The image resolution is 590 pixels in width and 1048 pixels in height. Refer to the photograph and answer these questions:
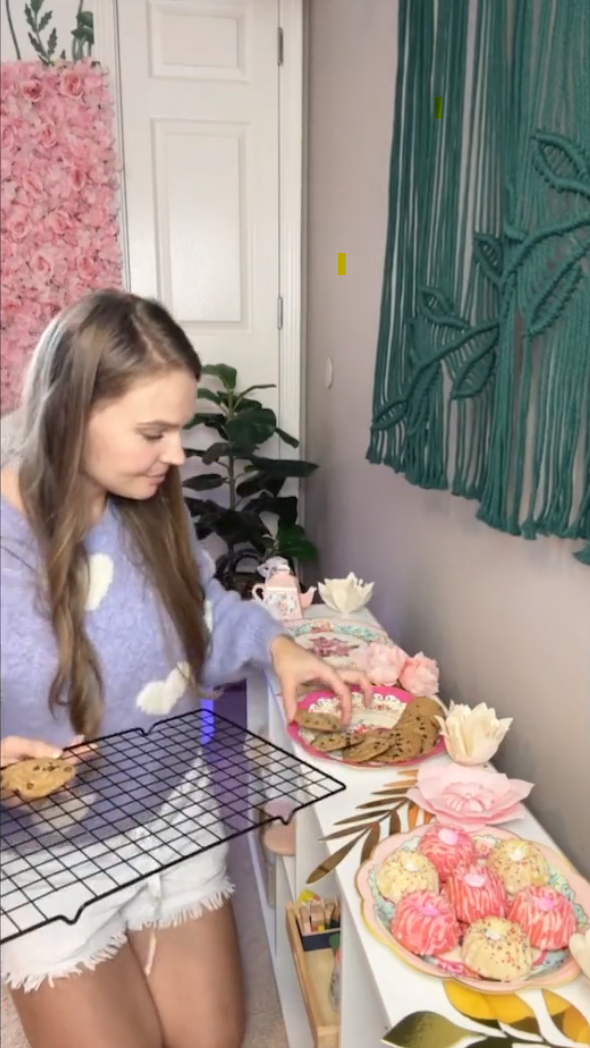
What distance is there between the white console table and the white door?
3.96 ft

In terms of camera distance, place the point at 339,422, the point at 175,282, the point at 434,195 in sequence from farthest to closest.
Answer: the point at 175,282 → the point at 339,422 → the point at 434,195

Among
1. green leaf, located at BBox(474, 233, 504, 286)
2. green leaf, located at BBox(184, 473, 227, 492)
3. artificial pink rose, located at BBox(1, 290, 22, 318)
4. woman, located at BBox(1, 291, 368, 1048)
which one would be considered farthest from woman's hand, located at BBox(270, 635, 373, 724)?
artificial pink rose, located at BBox(1, 290, 22, 318)

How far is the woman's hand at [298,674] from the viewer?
3.06 ft

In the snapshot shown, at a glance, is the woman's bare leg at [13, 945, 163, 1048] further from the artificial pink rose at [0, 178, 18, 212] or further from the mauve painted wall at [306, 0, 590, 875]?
the artificial pink rose at [0, 178, 18, 212]

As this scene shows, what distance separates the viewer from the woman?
0.78 m

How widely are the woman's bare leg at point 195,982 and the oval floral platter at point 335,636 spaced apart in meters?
0.37

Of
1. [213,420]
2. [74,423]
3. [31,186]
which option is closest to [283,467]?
[213,420]

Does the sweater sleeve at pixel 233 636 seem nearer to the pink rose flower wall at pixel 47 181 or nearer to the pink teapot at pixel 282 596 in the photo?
the pink teapot at pixel 282 596

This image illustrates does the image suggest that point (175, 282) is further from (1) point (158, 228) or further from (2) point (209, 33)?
(2) point (209, 33)

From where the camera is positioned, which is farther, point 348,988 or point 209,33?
point 209,33

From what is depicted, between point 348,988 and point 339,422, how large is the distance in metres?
1.29

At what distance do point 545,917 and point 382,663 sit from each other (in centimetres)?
47

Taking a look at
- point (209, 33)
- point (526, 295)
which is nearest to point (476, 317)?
point (526, 295)

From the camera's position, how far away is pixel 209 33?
1994 mm
